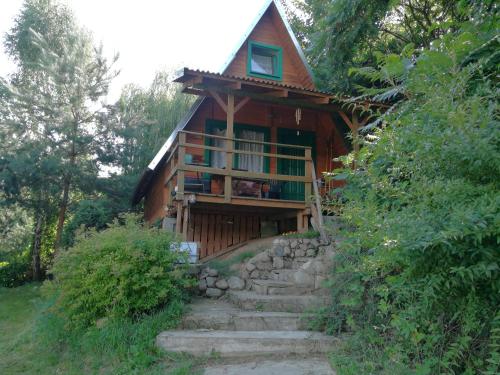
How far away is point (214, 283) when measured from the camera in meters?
7.38

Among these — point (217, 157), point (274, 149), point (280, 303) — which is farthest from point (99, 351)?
point (274, 149)

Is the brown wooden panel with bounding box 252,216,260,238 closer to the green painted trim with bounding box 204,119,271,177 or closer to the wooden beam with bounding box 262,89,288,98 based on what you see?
the green painted trim with bounding box 204,119,271,177

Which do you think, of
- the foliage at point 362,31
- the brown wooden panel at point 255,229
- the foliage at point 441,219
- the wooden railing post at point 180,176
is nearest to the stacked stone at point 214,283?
the wooden railing post at point 180,176

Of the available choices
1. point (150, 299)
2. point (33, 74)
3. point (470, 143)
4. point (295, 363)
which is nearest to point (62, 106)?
point (33, 74)

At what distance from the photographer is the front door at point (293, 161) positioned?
12305 millimetres

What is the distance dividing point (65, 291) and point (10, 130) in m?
9.83

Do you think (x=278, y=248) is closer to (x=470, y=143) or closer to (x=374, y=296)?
(x=374, y=296)

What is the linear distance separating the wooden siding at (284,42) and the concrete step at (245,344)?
939 centimetres

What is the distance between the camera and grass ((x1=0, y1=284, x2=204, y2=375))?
15.4ft

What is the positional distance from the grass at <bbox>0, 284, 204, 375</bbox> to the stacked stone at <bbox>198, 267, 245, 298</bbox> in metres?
1.62

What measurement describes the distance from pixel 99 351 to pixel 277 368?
2.20 metres

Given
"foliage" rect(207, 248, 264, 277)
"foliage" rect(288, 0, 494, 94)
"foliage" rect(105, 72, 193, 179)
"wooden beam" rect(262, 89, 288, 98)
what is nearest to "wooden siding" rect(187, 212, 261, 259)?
"foliage" rect(207, 248, 264, 277)

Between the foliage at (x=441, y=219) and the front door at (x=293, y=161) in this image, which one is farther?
the front door at (x=293, y=161)

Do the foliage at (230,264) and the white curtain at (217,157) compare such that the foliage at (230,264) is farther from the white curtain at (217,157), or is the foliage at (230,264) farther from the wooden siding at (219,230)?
the white curtain at (217,157)
